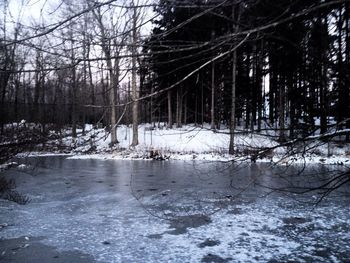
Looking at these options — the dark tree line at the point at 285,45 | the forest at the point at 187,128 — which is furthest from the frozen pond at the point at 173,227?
the dark tree line at the point at 285,45

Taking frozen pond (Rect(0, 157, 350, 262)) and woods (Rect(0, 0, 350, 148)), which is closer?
woods (Rect(0, 0, 350, 148))

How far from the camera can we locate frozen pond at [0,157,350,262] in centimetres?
649

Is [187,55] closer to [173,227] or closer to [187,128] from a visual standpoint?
[187,128]

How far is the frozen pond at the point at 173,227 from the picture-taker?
21.3 ft

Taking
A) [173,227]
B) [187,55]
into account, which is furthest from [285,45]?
[173,227]

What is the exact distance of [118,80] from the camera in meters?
2.25

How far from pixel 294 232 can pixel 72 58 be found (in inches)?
272

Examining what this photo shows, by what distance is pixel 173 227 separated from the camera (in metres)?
8.24

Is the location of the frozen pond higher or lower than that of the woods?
lower

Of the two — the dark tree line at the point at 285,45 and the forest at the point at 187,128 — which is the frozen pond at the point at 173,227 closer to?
the forest at the point at 187,128

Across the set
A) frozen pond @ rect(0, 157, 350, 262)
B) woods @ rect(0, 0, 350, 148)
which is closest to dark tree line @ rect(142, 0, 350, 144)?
woods @ rect(0, 0, 350, 148)

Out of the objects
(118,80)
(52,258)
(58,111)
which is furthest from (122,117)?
(52,258)

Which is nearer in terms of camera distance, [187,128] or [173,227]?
[187,128]

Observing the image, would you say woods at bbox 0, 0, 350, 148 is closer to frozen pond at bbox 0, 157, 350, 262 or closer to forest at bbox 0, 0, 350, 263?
forest at bbox 0, 0, 350, 263
